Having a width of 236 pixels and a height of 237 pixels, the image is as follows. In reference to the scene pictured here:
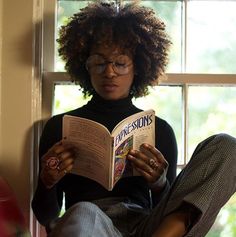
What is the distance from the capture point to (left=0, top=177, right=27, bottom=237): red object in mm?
1134

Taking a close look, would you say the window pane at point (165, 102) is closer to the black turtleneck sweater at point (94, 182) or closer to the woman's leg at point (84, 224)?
the black turtleneck sweater at point (94, 182)

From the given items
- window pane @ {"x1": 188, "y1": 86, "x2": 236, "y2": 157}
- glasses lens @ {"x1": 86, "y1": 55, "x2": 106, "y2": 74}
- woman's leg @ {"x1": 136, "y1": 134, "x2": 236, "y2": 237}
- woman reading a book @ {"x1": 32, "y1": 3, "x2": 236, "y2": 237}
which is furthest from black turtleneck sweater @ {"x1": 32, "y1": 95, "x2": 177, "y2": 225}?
woman's leg @ {"x1": 136, "y1": 134, "x2": 236, "y2": 237}

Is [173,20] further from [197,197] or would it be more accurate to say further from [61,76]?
[197,197]

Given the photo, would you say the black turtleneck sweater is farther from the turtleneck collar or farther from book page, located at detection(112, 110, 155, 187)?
book page, located at detection(112, 110, 155, 187)

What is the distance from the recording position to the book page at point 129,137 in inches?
48.8

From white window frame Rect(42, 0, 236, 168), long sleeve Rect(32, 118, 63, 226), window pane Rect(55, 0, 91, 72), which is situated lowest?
long sleeve Rect(32, 118, 63, 226)

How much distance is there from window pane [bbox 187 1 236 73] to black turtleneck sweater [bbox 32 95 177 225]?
0.35 m

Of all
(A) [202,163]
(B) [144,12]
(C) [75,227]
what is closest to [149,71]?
(B) [144,12]

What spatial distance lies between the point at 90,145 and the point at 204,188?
349 millimetres

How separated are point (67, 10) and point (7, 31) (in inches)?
10.9

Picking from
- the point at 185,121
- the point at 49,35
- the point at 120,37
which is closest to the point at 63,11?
the point at 49,35

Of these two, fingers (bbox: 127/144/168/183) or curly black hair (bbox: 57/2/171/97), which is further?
curly black hair (bbox: 57/2/171/97)

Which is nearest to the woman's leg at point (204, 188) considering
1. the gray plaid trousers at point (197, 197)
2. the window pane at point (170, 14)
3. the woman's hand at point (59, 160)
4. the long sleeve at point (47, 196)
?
the gray plaid trousers at point (197, 197)

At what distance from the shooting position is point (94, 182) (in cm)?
148
